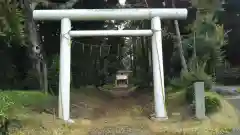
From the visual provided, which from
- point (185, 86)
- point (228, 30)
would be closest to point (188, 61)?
point (185, 86)

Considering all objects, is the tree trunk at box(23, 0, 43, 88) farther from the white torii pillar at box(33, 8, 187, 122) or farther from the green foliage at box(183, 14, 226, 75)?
the green foliage at box(183, 14, 226, 75)

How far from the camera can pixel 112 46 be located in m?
15.6

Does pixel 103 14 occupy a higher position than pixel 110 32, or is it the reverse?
pixel 103 14

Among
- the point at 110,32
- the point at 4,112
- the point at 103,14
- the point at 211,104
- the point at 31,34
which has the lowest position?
the point at 211,104

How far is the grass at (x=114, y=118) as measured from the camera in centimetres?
769

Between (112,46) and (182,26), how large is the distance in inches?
139

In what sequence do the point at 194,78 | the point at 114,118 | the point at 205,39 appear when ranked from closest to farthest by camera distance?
the point at 114,118, the point at 194,78, the point at 205,39

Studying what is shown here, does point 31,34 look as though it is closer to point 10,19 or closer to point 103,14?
point 10,19

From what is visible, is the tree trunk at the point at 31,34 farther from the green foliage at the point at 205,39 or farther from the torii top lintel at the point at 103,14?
the green foliage at the point at 205,39

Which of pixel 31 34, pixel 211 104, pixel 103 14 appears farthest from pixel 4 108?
pixel 211 104

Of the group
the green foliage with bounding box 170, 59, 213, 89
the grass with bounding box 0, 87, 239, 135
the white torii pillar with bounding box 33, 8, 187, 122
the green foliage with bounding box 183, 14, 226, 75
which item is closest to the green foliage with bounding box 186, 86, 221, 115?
the grass with bounding box 0, 87, 239, 135

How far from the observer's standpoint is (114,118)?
9414mm

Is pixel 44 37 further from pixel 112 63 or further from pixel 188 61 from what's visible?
pixel 188 61

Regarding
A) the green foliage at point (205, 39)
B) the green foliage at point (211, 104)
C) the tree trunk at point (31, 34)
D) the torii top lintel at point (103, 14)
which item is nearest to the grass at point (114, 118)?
the green foliage at point (211, 104)
